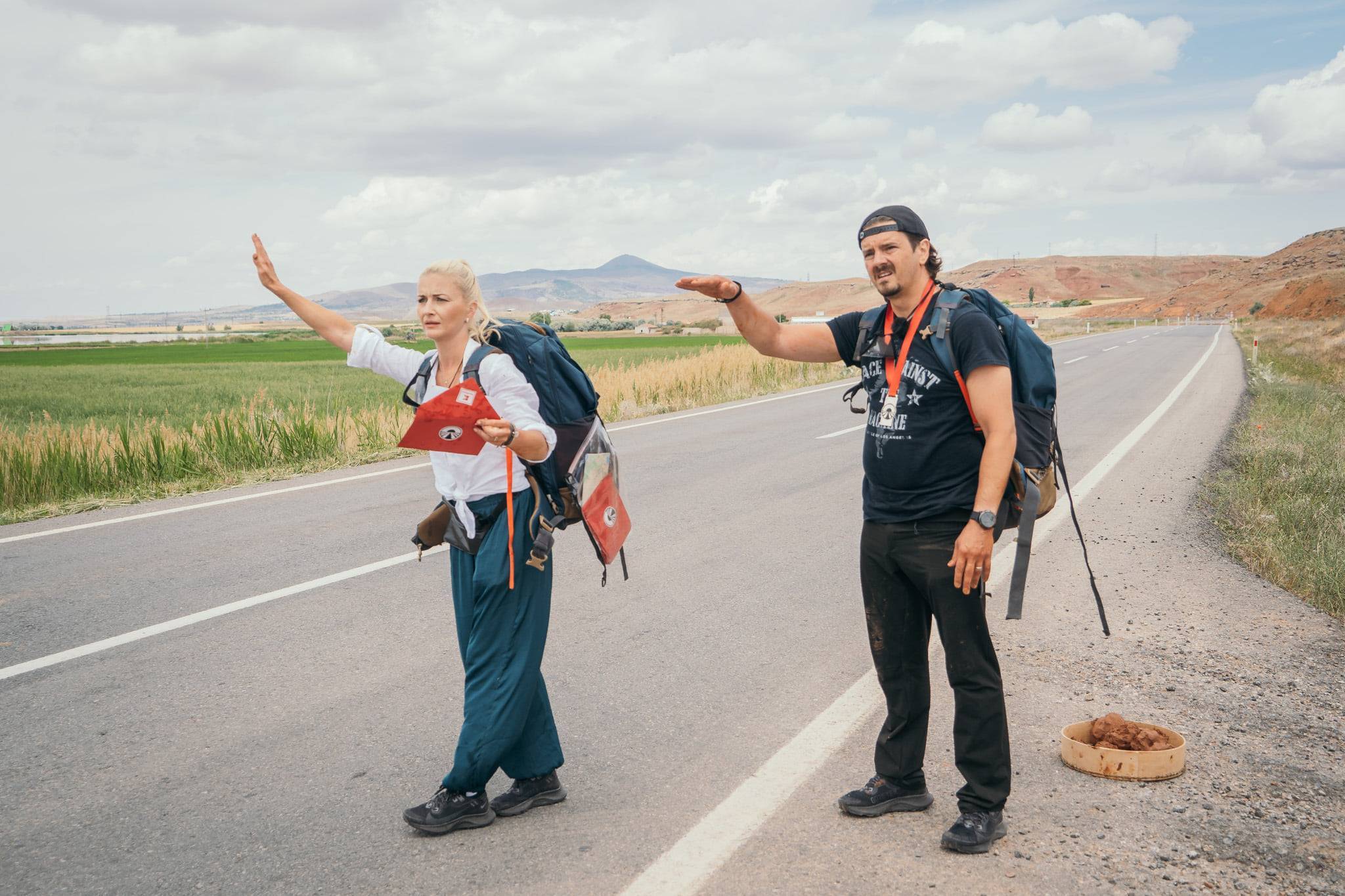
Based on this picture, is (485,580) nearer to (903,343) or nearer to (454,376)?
(454,376)

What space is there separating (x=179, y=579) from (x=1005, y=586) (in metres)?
5.23

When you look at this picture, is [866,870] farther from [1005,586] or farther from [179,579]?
[179,579]

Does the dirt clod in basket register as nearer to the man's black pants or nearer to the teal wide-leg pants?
the man's black pants

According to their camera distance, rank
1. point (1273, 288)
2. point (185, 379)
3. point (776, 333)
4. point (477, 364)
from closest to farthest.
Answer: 1. point (477, 364)
2. point (776, 333)
3. point (185, 379)
4. point (1273, 288)

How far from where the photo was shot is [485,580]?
3.39m

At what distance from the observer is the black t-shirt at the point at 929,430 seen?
318cm

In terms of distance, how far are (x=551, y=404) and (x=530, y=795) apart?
1.38 m

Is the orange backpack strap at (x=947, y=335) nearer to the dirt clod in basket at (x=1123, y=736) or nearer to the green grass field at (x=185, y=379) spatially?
the dirt clod in basket at (x=1123, y=736)

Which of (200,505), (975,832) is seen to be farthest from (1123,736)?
(200,505)

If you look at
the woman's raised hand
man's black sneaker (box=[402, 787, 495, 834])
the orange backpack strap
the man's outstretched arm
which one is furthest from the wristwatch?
the woman's raised hand

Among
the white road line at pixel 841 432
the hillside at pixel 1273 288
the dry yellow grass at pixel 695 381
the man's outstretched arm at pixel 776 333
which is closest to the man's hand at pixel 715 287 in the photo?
the man's outstretched arm at pixel 776 333

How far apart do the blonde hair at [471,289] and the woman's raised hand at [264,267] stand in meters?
0.76

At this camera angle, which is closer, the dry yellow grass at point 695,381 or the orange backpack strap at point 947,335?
the orange backpack strap at point 947,335

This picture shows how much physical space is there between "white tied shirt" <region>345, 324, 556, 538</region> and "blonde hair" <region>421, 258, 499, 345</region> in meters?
0.05
